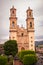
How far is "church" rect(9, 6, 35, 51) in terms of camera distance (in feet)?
175

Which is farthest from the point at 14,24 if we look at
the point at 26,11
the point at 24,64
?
the point at 24,64

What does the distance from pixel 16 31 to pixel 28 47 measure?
12.6ft

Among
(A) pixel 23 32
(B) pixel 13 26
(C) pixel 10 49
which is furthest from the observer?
(A) pixel 23 32

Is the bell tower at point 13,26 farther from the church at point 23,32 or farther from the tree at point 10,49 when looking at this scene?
the tree at point 10,49

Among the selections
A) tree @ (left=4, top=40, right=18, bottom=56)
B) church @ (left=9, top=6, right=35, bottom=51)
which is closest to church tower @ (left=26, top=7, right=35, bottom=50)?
church @ (left=9, top=6, right=35, bottom=51)

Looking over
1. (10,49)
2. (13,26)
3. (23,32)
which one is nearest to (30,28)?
(23,32)

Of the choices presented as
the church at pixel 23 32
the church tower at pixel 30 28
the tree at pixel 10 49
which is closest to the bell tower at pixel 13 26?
the church at pixel 23 32

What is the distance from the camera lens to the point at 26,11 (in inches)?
2192

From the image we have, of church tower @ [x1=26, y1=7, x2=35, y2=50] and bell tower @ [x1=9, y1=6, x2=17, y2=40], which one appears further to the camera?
church tower @ [x1=26, y1=7, x2=35, y2=50]

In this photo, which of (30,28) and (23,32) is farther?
(23,32)

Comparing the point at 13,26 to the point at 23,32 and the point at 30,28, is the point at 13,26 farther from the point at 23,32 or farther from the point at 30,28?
the point at 30,28

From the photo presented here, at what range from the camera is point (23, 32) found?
54750 mm

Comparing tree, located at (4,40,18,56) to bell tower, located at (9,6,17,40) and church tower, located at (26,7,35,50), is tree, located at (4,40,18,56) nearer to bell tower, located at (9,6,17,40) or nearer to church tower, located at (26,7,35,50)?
bell tower, located at (9,6,17,40)

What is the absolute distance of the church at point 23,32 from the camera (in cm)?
5328
